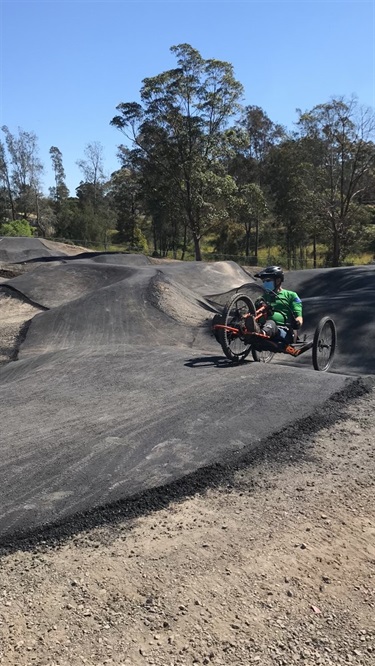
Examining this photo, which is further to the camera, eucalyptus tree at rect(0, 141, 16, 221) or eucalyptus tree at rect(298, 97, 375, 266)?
eucalyptus tree at rect(0, 141, 16, 221)

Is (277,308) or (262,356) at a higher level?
(277,308)

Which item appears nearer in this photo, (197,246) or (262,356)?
(262,356)

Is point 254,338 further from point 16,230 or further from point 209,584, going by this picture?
point 16,230

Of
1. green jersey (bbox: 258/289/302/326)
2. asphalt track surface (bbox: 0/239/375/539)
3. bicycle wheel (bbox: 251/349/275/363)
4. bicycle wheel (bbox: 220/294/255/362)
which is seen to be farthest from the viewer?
bicycle wheel (bbox: 251/349/275/363)

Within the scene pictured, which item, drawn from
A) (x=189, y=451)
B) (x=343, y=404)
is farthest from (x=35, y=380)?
(x=343, y=404)

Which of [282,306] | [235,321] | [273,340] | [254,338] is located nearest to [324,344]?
[282,306]

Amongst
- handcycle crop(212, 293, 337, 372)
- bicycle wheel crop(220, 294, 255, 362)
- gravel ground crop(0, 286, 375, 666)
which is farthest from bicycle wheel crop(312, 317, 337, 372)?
gravel ground crop(0, 286, 375, 666)

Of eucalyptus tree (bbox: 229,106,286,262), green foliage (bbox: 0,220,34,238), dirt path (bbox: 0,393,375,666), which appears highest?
eucalyptus tree (bbox: 229,106,286,262)

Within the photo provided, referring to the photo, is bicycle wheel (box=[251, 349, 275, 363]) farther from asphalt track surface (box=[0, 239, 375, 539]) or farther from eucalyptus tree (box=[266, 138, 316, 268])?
eucalyptus tree (box=[266, 138, 316, 268])

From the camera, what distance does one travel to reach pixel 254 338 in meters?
7.46

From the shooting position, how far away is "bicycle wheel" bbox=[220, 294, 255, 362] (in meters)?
7.36

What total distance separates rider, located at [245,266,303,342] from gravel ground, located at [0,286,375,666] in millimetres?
3495

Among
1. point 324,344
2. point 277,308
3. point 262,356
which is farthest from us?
point 262,356

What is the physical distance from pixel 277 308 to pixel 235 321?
77 cm
